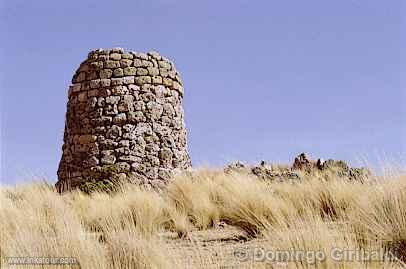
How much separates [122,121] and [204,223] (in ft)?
12.6

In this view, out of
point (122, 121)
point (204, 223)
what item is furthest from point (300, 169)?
point (204, 223)

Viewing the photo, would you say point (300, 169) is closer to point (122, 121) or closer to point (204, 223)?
Answer: point (122, 121)

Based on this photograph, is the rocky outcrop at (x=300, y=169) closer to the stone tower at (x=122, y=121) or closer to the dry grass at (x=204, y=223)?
the stone tower at (x=122, y=121)

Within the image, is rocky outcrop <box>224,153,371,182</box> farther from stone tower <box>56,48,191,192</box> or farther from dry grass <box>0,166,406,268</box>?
dry grass <box>0,166,406,268</box>

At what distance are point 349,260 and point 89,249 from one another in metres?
1.91

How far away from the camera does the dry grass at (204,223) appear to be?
3643 mm

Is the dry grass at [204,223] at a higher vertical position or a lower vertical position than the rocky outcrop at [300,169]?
lower

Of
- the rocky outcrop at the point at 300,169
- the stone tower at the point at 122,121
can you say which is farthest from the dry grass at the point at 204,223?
the rocky outcrop at the point at 300,169

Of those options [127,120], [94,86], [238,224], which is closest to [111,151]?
[127,120]

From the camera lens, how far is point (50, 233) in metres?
4.70

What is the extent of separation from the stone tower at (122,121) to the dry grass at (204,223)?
0.68 metres

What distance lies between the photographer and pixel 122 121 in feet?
31.7

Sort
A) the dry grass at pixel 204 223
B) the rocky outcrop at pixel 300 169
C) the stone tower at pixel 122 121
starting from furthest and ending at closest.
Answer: the rocky outcrop at pixel 300 169, the stone tower at pixel 122 121, the dry grass at pixel 204 223

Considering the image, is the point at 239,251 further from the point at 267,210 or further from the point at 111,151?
the point at 111,151
